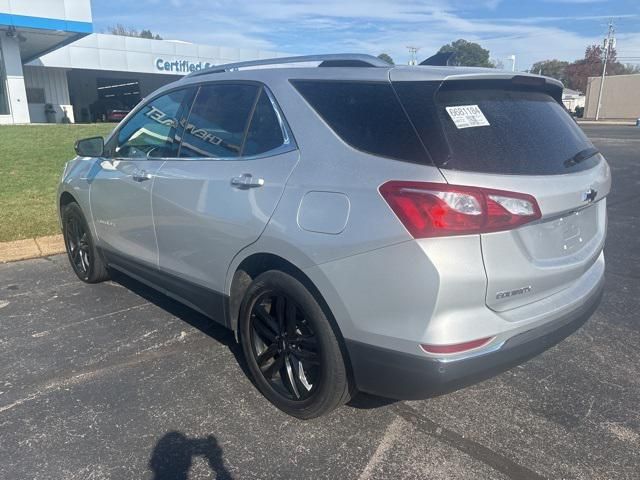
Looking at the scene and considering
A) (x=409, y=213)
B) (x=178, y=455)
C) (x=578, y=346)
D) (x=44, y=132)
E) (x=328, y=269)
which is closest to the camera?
(x=409, y=213)

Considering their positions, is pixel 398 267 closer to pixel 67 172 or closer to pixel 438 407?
pixel 438 407

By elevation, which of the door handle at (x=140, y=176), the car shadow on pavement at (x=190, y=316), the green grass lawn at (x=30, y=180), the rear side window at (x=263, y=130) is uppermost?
the rear side window at (x=263, y=130)

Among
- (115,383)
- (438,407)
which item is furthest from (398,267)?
(115,383)

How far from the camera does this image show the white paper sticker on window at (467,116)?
2395 mm

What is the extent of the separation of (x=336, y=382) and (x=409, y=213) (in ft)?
3.04

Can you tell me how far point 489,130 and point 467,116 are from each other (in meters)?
0.13

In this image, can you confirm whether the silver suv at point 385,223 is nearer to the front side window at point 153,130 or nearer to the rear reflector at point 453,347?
the rear reflector at point 453,347

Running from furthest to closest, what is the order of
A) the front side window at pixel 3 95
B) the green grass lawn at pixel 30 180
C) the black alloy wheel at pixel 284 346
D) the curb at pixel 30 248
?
the front side window at pixel 3 95
the green grass lawn at pixel 30 180
the curb at pixel 30 248
the black alloy wheel at pixel 284 346

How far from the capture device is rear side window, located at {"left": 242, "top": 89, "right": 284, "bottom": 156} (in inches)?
114

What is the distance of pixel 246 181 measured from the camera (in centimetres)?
292

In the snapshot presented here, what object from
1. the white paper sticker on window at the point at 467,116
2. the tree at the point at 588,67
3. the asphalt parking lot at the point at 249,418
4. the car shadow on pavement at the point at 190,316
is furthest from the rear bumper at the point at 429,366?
the tree at the point at 588,67

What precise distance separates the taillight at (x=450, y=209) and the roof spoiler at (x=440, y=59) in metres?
1.10

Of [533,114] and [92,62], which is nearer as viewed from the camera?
[533,114]

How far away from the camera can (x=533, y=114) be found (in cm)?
275
